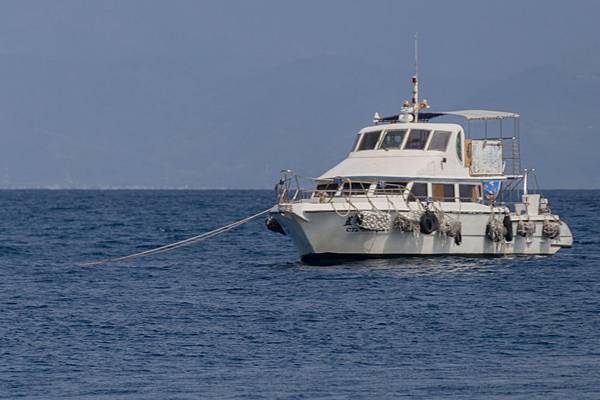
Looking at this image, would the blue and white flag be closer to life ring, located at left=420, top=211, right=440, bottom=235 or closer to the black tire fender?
the black tire fender

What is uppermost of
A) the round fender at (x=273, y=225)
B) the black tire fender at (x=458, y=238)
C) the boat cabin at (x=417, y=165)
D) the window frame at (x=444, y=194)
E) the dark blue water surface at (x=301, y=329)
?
the boat cabin at (x=417, y=165)

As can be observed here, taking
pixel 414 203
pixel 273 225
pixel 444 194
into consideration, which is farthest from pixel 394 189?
pixel 273 225

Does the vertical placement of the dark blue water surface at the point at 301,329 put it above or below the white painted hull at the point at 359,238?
below

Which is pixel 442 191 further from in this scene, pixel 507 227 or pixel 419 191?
pixel 507 227

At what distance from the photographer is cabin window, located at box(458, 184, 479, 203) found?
46188 mm

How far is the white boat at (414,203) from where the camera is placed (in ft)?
143

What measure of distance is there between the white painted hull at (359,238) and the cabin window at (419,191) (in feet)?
3.47

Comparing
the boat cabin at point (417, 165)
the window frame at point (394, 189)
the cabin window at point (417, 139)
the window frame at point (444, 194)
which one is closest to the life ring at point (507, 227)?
the boat cabin at point (417, 165)

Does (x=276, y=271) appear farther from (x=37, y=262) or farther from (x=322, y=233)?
(x=37, y=262)

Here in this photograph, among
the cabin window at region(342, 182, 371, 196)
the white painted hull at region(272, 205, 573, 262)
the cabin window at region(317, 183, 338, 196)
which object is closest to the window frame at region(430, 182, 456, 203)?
the white painted hull at region(272, 205, 573, 262)

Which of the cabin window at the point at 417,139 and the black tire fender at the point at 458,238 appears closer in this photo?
A: the black tire fender at the point at 458,238

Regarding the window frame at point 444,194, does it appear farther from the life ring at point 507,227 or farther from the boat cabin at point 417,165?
the life ring at point 507,227

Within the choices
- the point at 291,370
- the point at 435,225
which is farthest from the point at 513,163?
the point at 291,370

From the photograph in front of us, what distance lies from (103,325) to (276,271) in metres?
14.0
